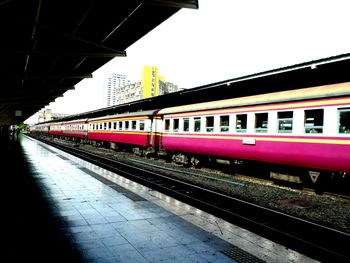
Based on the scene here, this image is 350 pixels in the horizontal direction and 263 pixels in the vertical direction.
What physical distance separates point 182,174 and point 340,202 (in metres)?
6.78

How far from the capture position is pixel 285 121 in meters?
10.2

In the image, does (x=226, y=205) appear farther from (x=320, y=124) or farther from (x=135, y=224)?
(x=320, y=124)

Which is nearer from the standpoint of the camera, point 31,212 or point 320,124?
point 31,212

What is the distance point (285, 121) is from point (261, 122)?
44.9 inches

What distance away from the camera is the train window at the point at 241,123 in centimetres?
1188

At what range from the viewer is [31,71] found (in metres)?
16.9

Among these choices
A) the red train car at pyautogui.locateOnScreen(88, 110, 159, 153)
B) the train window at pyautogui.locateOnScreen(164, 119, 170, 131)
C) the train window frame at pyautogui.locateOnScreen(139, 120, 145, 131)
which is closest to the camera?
the train window at pyautogui.locateOnScreen(164, 119, 170, 131)

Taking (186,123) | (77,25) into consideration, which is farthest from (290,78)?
(77,25)

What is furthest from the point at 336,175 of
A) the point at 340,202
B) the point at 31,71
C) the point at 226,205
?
the point at 31,71

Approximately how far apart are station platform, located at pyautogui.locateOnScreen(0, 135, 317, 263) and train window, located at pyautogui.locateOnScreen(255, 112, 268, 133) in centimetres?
494

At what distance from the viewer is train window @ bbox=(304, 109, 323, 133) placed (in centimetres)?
910

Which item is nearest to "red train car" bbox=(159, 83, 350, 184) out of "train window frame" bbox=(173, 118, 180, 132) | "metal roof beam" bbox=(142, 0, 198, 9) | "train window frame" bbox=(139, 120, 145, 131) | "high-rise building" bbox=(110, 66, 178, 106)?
"train window frame" bbox=(173, 118, 180, 132)

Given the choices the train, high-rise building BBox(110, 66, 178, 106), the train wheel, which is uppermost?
high-rise building BBox(110, 66, 178, 106)

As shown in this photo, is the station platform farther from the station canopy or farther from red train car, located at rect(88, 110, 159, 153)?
red train car, located at rect(88, 110, 159, 153)
